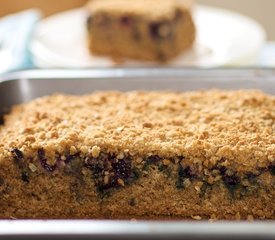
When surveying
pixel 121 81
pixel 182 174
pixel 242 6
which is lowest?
pixel 242 6

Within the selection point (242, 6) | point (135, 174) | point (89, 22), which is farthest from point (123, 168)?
point (242, 6)

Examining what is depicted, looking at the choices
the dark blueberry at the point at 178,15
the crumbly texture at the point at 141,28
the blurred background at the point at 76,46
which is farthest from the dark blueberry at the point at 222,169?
the dark blueberry at the point at 178,15

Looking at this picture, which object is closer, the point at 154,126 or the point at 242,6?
the point at 154,126

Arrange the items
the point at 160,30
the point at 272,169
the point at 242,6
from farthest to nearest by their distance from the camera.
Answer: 1. the point at 242,6
2. the point at 160,30
3. the point at 272,169

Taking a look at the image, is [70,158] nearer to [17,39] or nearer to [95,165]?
[95,165]

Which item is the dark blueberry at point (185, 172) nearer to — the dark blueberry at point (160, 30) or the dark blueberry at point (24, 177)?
the dark blueberry at point (24, 177)

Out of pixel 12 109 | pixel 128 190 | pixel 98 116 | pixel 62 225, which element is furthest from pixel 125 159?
A: pixel 12 109

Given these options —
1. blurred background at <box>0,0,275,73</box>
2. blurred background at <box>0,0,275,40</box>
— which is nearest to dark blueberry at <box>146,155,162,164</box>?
blurred background at <box>0,0,275,73</box>

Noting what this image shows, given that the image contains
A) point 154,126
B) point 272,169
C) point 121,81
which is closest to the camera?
point 272,169

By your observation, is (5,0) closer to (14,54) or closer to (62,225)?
(14,54)
